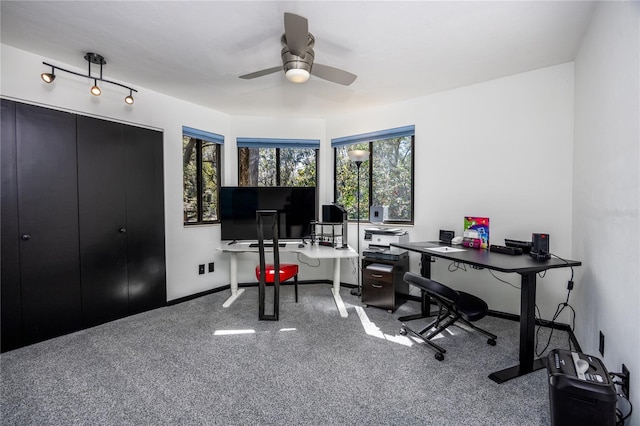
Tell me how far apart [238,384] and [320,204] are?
2.88 m

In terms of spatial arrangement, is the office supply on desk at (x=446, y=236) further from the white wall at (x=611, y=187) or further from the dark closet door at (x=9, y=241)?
the dark closet door at (x=9, y=241)

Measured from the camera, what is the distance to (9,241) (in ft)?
7.68

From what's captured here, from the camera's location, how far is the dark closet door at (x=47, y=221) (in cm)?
242

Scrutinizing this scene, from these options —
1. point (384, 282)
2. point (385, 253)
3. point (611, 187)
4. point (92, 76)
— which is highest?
point (92, 76)

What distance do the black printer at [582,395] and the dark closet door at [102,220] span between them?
369 cm

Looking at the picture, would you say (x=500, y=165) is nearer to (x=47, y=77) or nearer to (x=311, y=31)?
(x=311, y=31)

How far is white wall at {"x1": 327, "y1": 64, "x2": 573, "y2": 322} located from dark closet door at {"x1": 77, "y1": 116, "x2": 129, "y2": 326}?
3.36 meters

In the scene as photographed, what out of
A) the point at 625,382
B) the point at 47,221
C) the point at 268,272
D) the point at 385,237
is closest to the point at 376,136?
the point at 385,237

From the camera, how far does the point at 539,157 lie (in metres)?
2.80

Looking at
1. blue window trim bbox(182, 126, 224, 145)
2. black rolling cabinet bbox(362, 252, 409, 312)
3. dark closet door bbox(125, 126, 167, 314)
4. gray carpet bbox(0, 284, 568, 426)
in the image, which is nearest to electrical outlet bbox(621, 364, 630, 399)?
gray carpet bbox(0, 284, 568, 426)

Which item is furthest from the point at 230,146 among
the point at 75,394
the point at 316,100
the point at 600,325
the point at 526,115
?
the point at 600,325

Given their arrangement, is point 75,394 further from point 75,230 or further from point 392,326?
point 392,326

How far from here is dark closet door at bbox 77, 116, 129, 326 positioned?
2.78m

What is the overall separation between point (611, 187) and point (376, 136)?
8.44 ft
